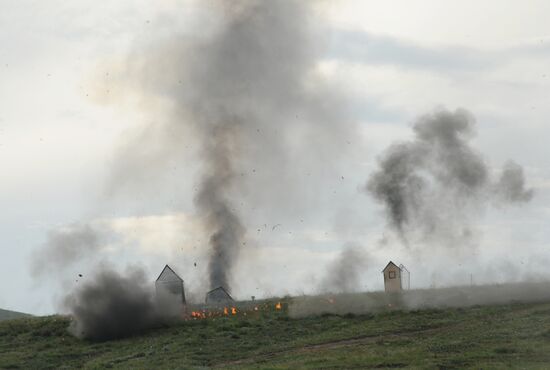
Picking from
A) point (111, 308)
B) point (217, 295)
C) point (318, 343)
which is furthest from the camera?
point (217, 295)

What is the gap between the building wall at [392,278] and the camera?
80312mm

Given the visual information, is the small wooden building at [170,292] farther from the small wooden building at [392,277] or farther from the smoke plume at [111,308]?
the small wooden building at [392,277]

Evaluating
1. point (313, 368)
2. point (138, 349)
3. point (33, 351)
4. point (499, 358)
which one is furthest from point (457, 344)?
point (33, 351)

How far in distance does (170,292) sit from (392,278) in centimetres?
2053

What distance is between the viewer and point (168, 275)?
79.0m

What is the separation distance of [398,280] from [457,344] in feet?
110

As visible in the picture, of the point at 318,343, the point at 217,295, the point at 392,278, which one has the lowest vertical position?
the point at 318,343

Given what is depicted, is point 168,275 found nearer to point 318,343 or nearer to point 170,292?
point 170,292

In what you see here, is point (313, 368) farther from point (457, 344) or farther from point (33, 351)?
point (33, 351)

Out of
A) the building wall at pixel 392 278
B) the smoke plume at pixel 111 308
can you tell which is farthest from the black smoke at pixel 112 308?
the building wall at pixel 392 278

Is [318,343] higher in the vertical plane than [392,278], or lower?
lower

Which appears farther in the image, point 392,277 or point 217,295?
point 217,295

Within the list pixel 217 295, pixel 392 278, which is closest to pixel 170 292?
pixel 217 295

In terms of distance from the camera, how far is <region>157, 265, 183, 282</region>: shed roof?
7881cm
